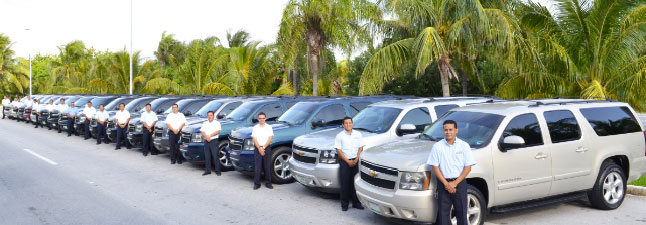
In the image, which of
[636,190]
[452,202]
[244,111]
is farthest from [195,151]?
[636,190]

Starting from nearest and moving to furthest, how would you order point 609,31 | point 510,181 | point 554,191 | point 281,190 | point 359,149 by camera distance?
point 510,181 → point 554,191 → point 359,149 → point 281,190 → point 609,31

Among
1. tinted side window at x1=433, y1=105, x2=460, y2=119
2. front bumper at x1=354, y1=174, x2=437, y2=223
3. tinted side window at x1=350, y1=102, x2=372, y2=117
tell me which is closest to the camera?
front bumper at x1=354, y1=174, x2=437, y2=223

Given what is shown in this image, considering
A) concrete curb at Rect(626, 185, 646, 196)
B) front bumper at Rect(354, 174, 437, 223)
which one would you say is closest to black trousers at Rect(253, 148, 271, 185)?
front bumper at Rect(354, 174, 437, 223)

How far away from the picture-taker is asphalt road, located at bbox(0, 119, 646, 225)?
7242 millimetres

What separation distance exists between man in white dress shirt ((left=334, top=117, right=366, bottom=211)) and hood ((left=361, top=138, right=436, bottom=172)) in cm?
55

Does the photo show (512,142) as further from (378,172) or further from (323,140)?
(323,140)

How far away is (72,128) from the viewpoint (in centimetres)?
2084

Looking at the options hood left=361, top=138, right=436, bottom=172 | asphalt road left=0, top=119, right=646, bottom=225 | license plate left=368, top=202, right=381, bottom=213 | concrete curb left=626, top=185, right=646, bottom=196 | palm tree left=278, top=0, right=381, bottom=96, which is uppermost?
palm tree left=278, top=0, right=381, bottom=96

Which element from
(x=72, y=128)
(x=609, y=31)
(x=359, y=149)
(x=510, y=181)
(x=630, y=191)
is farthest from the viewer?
(x=72, y=128)

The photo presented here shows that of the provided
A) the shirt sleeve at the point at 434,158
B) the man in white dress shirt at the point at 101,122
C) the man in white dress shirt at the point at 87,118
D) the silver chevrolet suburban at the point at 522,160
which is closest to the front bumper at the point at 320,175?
the silver chevrolet suburban at the point at 522,160

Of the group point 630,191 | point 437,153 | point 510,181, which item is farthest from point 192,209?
point 630,191

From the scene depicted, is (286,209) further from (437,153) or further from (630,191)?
(630,191)

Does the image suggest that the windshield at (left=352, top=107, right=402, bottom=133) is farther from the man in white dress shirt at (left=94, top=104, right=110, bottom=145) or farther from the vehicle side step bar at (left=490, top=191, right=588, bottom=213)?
the man in white dress shirt at (left=94, top=104, right=110, bottom=145)

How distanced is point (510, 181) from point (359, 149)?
2139mm
